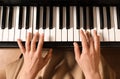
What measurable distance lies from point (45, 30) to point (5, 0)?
9.1 inches

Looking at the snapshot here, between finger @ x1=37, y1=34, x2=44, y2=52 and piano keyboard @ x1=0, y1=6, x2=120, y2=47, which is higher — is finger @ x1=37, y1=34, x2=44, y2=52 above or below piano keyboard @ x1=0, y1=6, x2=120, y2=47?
below

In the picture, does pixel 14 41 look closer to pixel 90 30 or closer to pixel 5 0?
pixel 5 0

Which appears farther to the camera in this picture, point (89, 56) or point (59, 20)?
point (59, 20)

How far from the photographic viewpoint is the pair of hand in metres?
1.07

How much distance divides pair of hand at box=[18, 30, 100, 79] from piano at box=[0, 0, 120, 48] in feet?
0.20

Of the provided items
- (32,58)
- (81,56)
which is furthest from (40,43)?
(81,56)

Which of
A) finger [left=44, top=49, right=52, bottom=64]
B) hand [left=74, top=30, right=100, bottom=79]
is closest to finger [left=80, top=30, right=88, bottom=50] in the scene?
hand [left=74, top=30, right=100, bottom=79]

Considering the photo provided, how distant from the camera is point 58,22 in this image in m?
1.17

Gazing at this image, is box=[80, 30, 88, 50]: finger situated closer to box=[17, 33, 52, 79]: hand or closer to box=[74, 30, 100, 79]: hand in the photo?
box=[74, 30, 100, 79]: hand

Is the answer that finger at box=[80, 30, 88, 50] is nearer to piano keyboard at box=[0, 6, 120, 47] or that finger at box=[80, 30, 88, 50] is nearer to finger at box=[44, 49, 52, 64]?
piano keyboard at box=[0, 6, 120, 47]

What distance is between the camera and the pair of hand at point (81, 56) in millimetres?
1068

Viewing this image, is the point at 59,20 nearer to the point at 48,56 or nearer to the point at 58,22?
the point at 58,22

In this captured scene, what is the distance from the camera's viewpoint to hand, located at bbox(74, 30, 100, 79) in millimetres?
1065

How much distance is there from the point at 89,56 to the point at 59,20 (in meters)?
0.23
